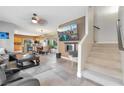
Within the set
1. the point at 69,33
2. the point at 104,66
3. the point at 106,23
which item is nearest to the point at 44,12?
the point at 69,33

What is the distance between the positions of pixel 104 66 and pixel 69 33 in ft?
11.4

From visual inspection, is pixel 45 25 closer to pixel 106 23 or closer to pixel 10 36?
pixel 10 36

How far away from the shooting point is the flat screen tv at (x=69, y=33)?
5402mm

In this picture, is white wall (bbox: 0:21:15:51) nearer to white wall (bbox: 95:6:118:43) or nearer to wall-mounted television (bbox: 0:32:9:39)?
wall-mounted television (bbox: 0:32:9:39)

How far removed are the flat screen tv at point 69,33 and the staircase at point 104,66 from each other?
78.9 inches

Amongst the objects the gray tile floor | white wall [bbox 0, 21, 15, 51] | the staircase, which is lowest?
the gray tile floor

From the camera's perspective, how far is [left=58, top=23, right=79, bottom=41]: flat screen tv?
17.7 feet

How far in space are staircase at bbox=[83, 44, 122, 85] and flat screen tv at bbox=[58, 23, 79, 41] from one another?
6.57 feet

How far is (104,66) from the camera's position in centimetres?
273

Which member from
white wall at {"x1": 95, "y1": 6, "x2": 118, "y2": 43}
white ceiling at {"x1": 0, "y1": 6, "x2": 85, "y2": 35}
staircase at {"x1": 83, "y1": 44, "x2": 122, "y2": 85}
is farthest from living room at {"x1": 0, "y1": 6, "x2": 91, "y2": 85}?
white wall at {"x1": 95, "y1": 6, "x2": 118, "y2": 43}

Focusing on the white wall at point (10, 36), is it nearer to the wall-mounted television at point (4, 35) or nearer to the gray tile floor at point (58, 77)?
the wall-mounted television at point (4, 35)
